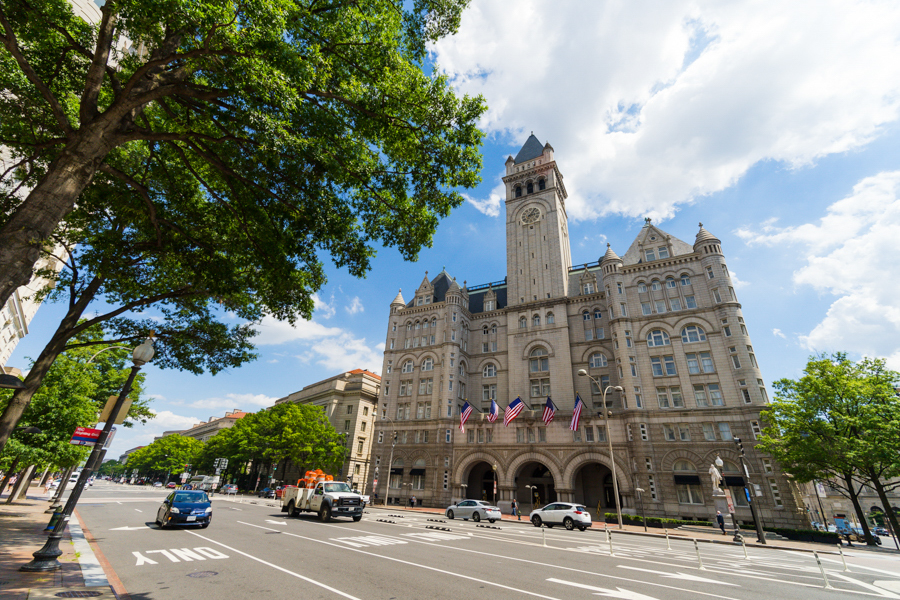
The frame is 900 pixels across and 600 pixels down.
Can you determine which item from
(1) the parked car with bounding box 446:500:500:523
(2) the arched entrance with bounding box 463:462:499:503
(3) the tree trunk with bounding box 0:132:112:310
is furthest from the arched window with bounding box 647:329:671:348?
(3) the tree trunk with bounding box 0:132:112:310

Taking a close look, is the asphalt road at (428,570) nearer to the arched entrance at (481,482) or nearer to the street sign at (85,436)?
the street sign at (85,436)

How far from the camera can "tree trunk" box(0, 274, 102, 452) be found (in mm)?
10867

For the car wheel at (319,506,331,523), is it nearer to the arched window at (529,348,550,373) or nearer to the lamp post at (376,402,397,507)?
the lamp post at (376,402,397,507)

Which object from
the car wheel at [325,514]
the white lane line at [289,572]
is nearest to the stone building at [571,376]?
the car wheel at [325,514]

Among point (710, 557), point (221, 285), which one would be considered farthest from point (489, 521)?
point (221, 285)

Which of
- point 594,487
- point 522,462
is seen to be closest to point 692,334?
point 594,487

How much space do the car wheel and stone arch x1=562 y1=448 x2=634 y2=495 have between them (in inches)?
1001

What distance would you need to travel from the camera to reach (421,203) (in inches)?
405

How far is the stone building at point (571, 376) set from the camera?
34406 mm

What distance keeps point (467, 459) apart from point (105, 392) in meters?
34.5

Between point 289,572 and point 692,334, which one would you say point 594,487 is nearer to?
point 692,334

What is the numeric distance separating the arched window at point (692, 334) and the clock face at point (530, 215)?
23.8 meters

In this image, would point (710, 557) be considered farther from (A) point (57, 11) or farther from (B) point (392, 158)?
(A) point (57, 11)

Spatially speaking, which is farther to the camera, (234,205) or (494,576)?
(234,205)
